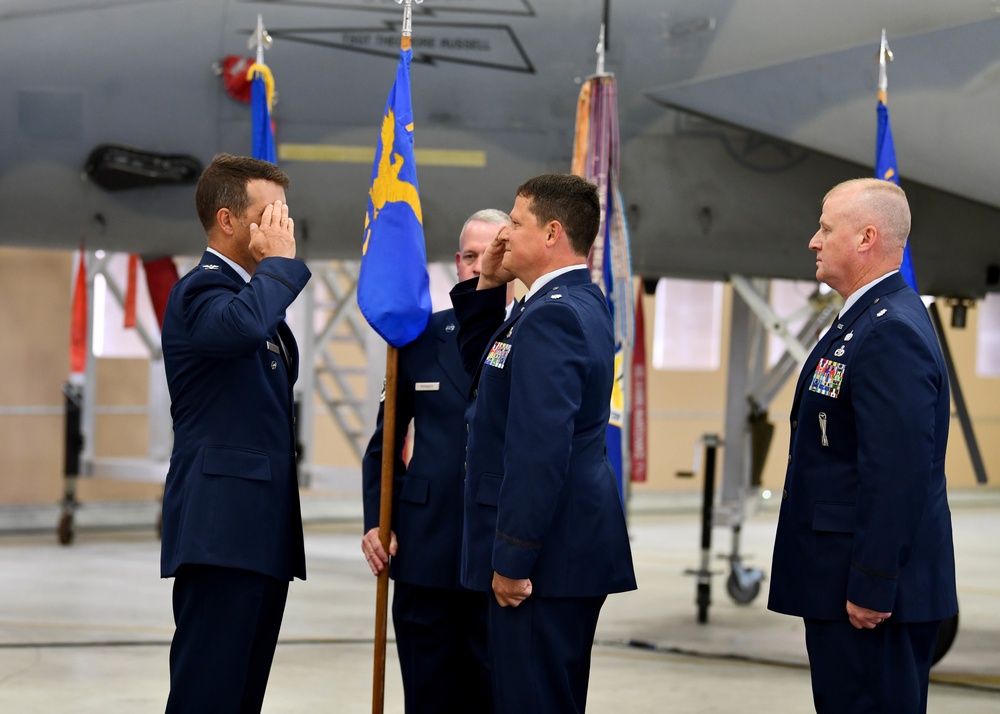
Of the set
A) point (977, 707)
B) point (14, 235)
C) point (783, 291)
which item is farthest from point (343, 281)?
point (977, 707)

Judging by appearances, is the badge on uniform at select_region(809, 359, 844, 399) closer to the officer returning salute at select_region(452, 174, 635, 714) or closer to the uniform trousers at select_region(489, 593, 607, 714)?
the officer returning salute at select_region(452, 174, 635, 714)

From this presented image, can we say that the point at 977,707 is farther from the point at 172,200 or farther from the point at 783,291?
the point at 783,291

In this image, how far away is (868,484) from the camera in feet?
7.65

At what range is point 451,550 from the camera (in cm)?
311

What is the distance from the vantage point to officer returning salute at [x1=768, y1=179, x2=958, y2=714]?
2320 mm

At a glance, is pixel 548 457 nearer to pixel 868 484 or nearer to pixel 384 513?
pixel 868 484

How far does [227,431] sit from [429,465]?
707 millimetres

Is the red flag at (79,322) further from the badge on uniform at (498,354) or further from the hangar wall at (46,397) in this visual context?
the badge on uniform at (498,354)

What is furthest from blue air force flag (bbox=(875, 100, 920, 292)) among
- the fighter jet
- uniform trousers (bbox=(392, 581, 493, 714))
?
uniform trousers (bbox=(392, 581, 493, 714))

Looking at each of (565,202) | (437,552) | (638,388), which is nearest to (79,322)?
(638,388)

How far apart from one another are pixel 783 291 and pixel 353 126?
8.79 meters

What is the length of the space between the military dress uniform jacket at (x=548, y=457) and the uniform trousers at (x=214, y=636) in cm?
51

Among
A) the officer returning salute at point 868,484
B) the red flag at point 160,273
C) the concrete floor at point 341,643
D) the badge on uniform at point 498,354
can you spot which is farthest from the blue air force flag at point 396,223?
the red flag at point 160,273

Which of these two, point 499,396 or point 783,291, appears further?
point 783,291
